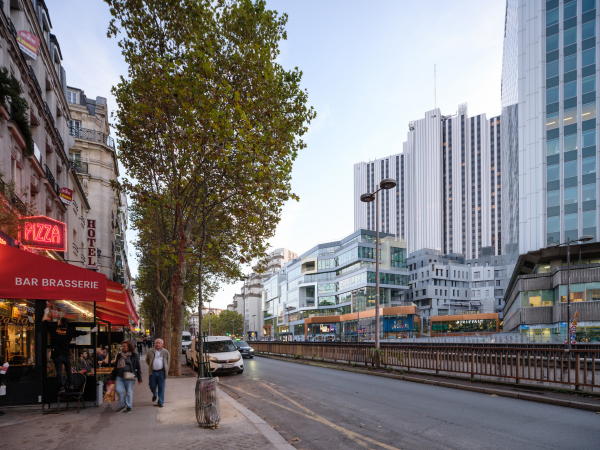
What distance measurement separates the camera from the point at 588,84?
4778 cm

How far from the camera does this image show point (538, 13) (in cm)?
5181

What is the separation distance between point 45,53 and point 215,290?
2943cm

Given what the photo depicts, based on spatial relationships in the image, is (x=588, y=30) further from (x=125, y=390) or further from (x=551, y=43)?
(x=125, y=390)

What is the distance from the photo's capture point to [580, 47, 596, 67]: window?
156ft

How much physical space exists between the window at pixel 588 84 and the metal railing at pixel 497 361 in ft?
132

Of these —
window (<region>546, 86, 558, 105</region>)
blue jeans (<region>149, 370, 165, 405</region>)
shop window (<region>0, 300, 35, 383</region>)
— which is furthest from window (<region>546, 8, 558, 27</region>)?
shop window (<region>0, 300, 35, 383</region>)

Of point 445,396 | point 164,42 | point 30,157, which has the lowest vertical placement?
point 445,396

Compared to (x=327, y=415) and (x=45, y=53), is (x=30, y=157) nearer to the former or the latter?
(x=45, y=53)

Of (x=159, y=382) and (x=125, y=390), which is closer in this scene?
(x=125, y=390)

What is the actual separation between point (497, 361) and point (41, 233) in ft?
47.3

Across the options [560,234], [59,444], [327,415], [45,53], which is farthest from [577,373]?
[560,234]

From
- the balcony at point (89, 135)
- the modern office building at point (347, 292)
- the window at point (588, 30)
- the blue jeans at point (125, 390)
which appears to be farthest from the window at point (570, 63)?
the blue jeans at point (125, 390)

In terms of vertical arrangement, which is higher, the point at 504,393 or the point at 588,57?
the point at 588,57

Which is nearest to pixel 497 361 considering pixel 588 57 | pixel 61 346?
pixel 61 346
